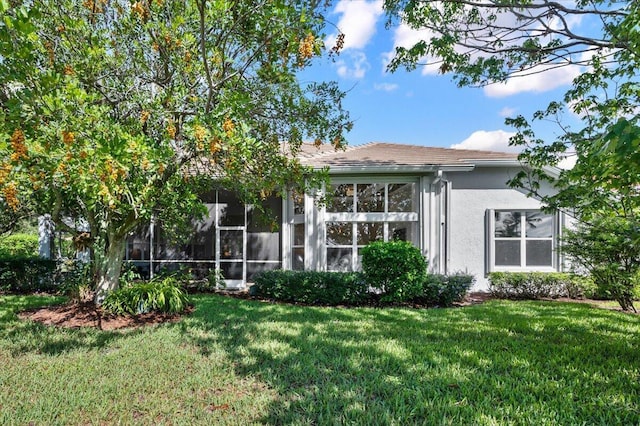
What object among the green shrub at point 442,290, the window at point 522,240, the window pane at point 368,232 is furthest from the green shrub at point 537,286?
the window pane at point 368,232

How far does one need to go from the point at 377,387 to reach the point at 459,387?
91cm

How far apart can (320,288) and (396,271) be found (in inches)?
80.9

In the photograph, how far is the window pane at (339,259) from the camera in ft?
36.4

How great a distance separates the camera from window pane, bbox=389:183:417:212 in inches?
440

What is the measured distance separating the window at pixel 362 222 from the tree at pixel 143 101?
3.78 m

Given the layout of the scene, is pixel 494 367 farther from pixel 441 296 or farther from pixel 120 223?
pixel 120 223

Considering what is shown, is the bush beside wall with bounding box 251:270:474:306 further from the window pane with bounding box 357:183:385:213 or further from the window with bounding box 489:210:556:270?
the window with bounding box 489:210:556:270

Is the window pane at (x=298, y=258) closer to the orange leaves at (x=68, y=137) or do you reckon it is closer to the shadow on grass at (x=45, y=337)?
the shadow on grass at (x=45, y=337)

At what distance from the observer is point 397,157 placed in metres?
11.7

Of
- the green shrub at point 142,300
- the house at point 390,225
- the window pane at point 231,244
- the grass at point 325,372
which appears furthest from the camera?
the window pane at point 231,244

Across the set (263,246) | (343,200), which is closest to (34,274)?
(263,246)

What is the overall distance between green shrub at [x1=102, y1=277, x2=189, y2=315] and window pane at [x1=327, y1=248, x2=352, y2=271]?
505 cm

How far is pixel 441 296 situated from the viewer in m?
8.79

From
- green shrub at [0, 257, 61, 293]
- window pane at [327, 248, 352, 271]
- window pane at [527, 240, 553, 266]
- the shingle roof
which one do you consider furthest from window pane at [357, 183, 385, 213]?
green shrub at [0, 257, 61, 293]
